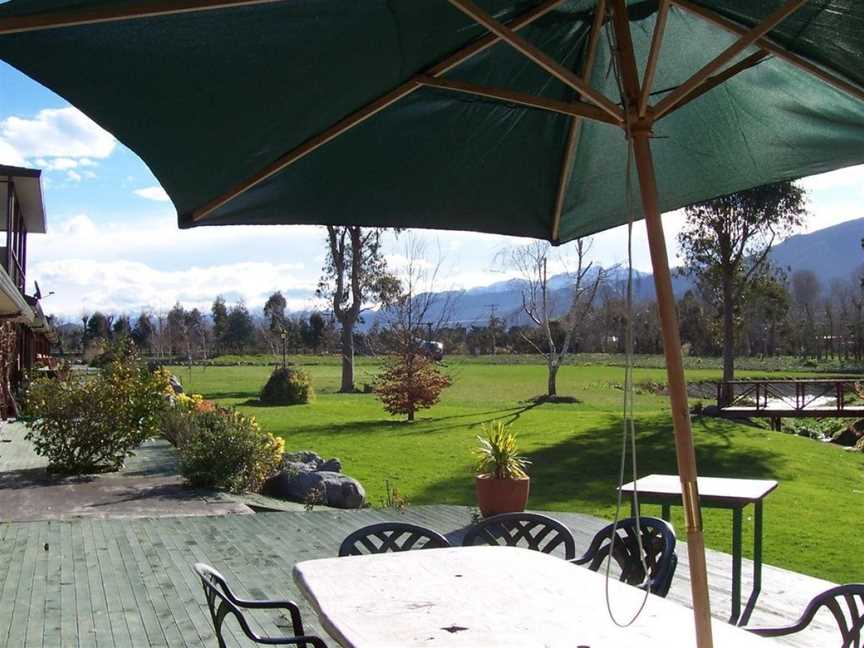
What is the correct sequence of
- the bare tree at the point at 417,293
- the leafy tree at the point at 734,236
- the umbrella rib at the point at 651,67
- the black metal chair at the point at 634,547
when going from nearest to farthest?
the umbrella rib at the point at 651,67 → the black metal chair at the point at 634,547 → the leafy tree at the point at 734,236 → the bare tree at the point at 417,293

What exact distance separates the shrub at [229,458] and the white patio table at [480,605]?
6.94m

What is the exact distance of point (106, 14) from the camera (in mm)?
2074

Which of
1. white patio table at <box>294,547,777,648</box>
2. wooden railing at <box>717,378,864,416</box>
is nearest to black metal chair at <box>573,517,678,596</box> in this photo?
white patio table at <box>294,547,777,648</box>

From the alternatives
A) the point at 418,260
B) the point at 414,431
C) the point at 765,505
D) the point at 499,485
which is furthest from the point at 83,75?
the point at 418,260

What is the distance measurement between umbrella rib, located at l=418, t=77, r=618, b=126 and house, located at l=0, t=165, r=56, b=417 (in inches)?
423

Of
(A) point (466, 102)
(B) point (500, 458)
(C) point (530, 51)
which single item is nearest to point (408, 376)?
(B) point (500, 458)

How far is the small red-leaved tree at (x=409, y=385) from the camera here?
20.8 m

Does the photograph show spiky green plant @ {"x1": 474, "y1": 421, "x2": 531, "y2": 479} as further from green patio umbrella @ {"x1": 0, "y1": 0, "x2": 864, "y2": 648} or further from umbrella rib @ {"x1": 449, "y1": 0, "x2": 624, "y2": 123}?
umbrella rib @ {"x1": 449, "y1": 0, "x2": 624, "y2": 123}

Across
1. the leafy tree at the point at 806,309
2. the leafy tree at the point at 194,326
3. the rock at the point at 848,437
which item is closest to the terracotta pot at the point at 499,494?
the rock at the point at 848,437

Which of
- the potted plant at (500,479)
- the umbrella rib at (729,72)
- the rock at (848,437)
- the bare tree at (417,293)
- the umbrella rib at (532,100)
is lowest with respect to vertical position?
the rock at (848,437)

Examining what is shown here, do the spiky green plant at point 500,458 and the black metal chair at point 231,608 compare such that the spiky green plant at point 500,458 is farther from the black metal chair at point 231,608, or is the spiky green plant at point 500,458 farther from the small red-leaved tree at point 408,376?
the small red-leaved tree at point 408,376

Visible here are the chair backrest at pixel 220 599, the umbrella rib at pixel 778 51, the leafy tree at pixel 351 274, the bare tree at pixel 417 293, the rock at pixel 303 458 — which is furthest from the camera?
the leafy tree at pixel 351 274

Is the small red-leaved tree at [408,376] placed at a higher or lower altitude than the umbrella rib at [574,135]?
lower

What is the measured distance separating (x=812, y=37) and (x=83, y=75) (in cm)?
219
